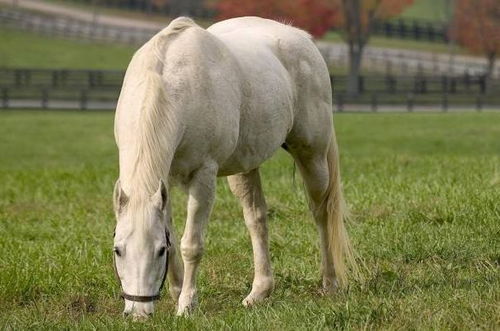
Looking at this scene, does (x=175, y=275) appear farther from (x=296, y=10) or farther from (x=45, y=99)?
(x=296, y=10)

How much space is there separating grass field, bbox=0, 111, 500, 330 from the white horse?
0.26m

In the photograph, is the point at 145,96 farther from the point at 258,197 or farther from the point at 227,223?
the point at 227,223

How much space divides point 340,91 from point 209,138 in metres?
41.3

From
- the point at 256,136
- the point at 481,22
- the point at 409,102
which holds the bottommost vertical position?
the point at 409,102

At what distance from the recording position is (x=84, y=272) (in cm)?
768

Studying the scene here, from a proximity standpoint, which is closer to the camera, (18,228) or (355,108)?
(18,228)

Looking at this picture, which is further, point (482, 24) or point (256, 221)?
point (482, 24)

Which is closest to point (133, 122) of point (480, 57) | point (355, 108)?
point (355, 108)

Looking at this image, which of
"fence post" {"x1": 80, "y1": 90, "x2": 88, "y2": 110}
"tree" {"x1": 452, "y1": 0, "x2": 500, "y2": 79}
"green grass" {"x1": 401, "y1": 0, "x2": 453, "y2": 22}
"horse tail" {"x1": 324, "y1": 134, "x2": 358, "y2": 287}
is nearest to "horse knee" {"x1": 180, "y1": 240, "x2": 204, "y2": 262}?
"horse tail" {"x1": 324, "y1": 134, "x2": 358, "y2": 287}

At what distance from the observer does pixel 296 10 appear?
5169cm

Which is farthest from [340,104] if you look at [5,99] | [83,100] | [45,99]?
[5,99]

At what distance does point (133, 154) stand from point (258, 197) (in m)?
2.09

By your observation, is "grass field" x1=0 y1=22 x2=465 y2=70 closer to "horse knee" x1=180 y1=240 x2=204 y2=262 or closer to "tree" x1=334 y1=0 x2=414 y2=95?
"tree" x1=334 y1=0 x2=414 y2=95

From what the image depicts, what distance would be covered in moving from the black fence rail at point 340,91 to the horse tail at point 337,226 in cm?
3188
